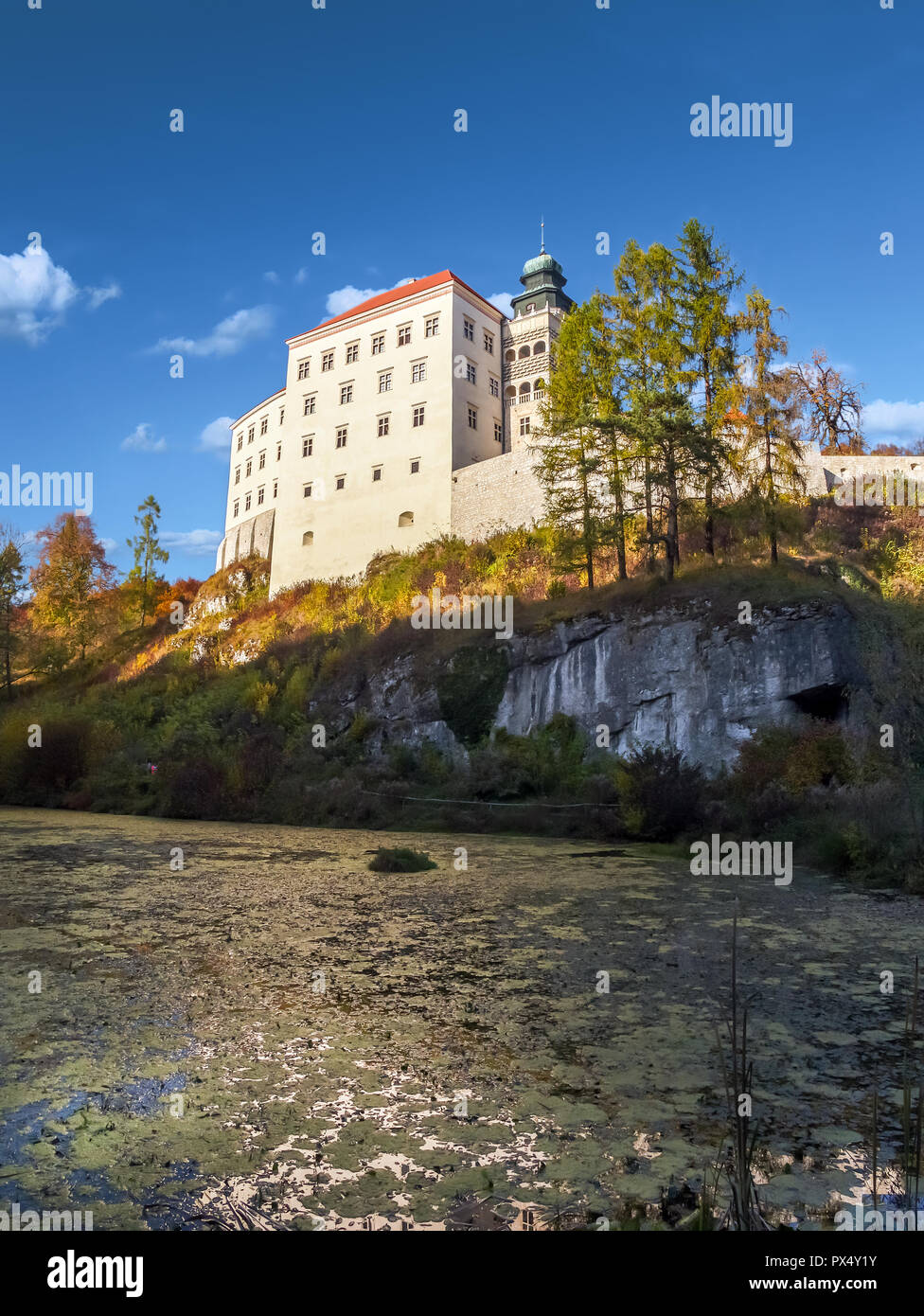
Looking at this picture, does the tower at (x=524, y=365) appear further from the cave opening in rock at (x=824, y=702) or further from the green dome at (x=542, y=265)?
the cave opening in rock at (x=824, y=702)

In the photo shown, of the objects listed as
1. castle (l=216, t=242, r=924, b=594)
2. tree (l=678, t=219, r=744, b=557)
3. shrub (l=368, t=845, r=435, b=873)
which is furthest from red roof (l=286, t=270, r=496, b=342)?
shrub (l=368, t=845, r=435, b=873)

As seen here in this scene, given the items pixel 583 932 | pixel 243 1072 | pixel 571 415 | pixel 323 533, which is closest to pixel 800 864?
pixel 583 932

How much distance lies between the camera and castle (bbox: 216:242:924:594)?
38.0 meters

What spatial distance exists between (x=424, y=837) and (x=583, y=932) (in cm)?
911

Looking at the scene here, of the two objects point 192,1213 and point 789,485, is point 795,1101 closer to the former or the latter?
point 192,1213

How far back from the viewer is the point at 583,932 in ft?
21.6

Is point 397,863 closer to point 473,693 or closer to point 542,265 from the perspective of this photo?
point 473,693

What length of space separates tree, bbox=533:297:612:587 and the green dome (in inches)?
1005

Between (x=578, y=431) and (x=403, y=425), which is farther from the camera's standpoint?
(x=403, y=425)

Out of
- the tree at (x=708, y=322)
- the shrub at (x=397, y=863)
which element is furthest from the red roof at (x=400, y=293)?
the shrub at (x=397, y=863)

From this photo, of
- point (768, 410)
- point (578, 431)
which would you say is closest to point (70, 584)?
point (578, 431)

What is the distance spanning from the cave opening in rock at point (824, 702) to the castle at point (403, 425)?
19349mm

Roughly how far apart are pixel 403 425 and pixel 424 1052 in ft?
128

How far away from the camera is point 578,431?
2744 centimetres
